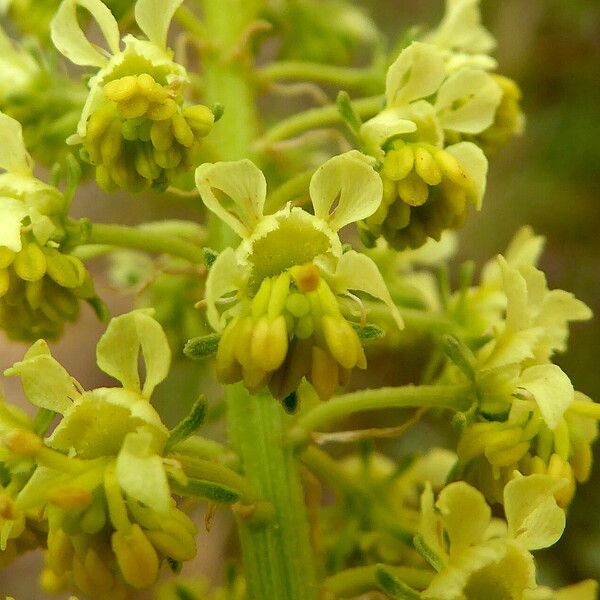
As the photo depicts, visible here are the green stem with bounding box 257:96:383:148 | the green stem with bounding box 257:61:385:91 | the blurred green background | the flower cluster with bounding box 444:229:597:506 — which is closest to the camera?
the flower cluster with bounding box 444:229:597:506

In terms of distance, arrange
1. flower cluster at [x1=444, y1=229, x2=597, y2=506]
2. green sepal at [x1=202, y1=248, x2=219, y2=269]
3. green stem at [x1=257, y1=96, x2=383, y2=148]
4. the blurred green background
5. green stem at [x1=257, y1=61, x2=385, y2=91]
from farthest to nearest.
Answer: the blurred green background → green stem at [x1=257, y1=61, x2=385, y2=91] → green stem at [x1=257, y1=96, x2=383, y2=148] → flower cluster at [x1=444, y1=229, x2=597, y2=506] → green sepal at [x1=202, y1=248, x2=219, y2=269]

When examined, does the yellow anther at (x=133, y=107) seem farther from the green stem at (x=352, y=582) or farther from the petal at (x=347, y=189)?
the green stem at (x=352, y=582)

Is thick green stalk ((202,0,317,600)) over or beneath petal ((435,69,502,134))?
beneath

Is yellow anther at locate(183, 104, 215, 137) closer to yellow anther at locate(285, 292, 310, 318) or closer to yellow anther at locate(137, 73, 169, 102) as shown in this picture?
yellow anther at locate(137, 73, 169, 102)

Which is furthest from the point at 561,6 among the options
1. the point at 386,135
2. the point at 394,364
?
the point at 386,135

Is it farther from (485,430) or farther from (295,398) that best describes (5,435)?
(485,430)

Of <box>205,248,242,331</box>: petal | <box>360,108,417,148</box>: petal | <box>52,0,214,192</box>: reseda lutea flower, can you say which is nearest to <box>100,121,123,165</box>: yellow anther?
<box>52,0,214,192</box>: reseda lutea flower
